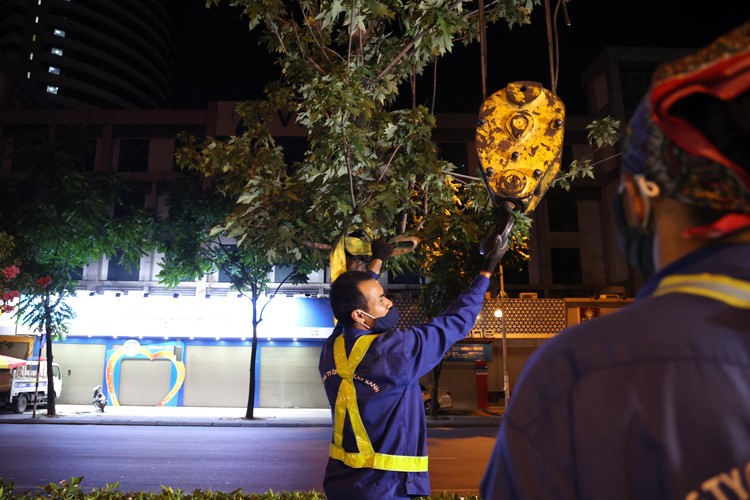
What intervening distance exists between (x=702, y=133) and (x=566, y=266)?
26877 mm

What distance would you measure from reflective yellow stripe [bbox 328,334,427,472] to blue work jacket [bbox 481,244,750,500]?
1755 millimetres

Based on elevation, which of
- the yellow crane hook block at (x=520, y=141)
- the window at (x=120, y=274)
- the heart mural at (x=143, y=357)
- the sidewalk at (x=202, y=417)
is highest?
the window at (x=120, y=274)

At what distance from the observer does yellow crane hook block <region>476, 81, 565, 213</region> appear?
292 centimetres

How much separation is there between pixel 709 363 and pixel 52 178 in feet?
67.0

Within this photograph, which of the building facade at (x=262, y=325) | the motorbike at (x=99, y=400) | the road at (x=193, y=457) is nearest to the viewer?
the road at (x=193, y=457)

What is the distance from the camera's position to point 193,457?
11.0 m

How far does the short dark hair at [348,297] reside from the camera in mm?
2828

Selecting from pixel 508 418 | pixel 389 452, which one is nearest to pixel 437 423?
pixel 389 452

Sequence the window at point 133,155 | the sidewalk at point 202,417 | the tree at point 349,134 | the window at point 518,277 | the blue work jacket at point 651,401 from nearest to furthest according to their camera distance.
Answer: the blue work jacket at point 651,401, the tree at point 349,134, the sidewalk at point 202,417, the window at point 518,277, the window at point 133,155

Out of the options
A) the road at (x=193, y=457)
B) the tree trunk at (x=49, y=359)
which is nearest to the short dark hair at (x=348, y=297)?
the road at (x=193, y=457)

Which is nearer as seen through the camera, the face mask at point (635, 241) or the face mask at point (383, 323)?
the face mask at point (635, 241)

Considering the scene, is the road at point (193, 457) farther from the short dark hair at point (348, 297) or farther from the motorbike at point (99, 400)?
the short dark hair at point (348, 297)

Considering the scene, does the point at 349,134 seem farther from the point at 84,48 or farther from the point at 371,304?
the point at 84,48

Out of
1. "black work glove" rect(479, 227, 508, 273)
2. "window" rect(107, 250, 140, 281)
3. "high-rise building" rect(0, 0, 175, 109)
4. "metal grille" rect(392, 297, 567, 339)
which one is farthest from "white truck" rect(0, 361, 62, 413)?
"high-rise building" rect(0, 0, 175, 109)
